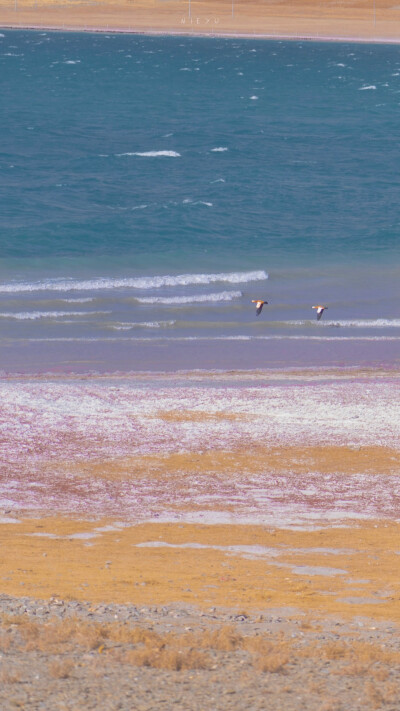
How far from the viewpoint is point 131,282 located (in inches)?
1607

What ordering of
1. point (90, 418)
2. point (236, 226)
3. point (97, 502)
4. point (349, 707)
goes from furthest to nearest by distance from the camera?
1. point (236, 226)
2. point (90, 418)
3. point (97, 502)
4. point (349, 707)

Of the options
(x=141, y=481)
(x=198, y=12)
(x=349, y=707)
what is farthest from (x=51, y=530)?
(x=198, y=12)

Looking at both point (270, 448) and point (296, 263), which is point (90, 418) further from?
point (296, 263)

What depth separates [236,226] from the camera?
1994 inches

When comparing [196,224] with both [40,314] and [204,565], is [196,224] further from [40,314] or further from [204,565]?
[204,565]

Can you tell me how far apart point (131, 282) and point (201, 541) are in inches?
941

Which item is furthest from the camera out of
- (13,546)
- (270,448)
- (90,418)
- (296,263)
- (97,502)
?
(296,263)

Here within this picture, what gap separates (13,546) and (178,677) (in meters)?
6.13

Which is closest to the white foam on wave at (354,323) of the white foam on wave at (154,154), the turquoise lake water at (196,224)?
the turquoise lake water at (196,224)

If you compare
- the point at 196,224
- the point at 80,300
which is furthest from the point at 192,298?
the point at 196,224

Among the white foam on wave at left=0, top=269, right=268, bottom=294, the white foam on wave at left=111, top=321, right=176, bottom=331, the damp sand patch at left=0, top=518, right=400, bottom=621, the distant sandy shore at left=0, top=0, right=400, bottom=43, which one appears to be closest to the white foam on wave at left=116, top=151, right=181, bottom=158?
the white foam on wave at left=0, top=269, right=268, bottom=294

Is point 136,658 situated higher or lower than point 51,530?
higher

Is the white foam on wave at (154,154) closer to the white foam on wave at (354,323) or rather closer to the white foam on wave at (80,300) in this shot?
the white foam on wave at (80,300)

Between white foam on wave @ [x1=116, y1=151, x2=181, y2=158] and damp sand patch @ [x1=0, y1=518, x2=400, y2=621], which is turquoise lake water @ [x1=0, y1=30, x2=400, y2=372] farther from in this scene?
damp sand patch @ [x1=0, y1=518, x2=400, y2=621]
